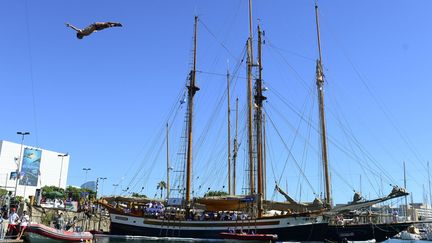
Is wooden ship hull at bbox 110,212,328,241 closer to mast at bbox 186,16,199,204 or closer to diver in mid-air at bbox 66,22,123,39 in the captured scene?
mast at bbox 186,16,199,204

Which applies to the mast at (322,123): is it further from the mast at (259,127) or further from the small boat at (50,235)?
the small boat at (50,235)

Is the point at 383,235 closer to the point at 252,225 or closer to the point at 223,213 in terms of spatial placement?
the point at 252,225

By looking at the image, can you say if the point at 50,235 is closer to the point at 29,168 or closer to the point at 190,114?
the point at 190,114

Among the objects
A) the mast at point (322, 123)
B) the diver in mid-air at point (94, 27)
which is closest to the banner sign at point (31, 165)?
Result: the mast at point (322, 123)

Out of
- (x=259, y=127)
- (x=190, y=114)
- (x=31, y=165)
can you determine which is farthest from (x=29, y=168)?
(x=259, y=127)

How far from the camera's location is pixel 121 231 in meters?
46.4

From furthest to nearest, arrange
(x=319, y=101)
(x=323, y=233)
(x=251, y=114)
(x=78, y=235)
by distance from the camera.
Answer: (x=319, y=101)
(x=251, y=114)
(x=323, y=233)
(x=78, y=235)

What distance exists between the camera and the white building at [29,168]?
12150cm

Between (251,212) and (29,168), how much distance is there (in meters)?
97.3

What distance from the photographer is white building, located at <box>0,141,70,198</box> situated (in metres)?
122

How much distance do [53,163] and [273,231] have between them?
4856 inches

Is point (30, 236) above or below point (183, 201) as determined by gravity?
below

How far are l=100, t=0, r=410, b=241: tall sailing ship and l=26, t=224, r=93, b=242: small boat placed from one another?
1219 cm

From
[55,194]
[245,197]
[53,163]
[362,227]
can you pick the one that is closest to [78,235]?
[245,197]
